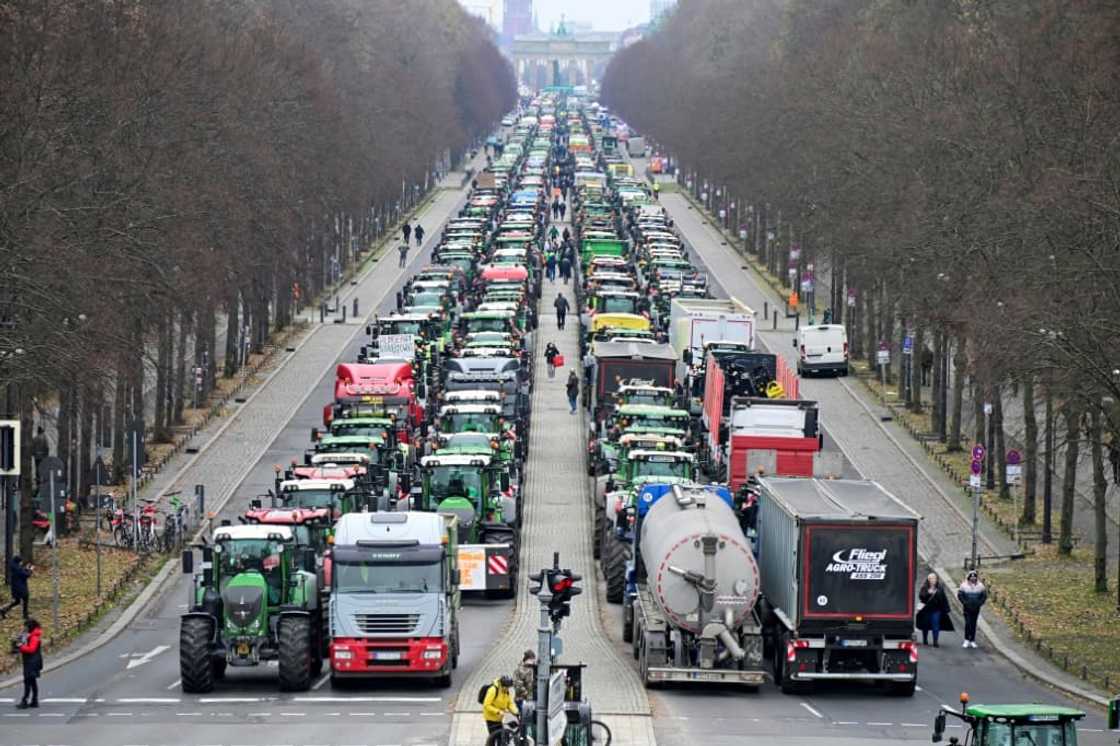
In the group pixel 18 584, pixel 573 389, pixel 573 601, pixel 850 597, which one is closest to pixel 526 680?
pixel 850 597

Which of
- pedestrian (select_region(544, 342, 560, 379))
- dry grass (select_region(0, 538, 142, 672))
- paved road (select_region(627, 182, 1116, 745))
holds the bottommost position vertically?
paved road (select_region(627, 182, 1116, 745))

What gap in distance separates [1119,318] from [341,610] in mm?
16753

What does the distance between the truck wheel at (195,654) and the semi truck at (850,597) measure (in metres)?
8.78

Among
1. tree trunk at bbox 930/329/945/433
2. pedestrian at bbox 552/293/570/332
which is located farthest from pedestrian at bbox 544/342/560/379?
tree trunk at bbox 930/329/945/433

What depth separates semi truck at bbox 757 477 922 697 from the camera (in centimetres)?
3956

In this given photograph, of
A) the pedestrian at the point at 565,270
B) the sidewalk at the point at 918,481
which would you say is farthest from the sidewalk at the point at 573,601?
the pedestrian at the point at 565,270

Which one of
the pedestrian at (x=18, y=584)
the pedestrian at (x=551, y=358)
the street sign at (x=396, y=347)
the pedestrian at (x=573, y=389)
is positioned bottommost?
the pedestrian at (x=18, y=584)

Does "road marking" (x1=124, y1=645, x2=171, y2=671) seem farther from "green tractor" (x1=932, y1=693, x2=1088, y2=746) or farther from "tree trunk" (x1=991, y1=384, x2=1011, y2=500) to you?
"tree trunk" (x1=991, y1=384, x2=1011, y2=500)

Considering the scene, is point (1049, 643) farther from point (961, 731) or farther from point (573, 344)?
point (573, 344)

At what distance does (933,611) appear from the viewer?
46.3m

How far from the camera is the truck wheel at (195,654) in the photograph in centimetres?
3888

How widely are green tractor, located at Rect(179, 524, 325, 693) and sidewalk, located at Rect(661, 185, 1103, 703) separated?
1226 centimetres

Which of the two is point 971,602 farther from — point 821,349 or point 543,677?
point 821,349

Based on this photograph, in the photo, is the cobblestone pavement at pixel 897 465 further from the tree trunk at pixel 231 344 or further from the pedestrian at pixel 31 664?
the pedestrian at pixel 31 664
